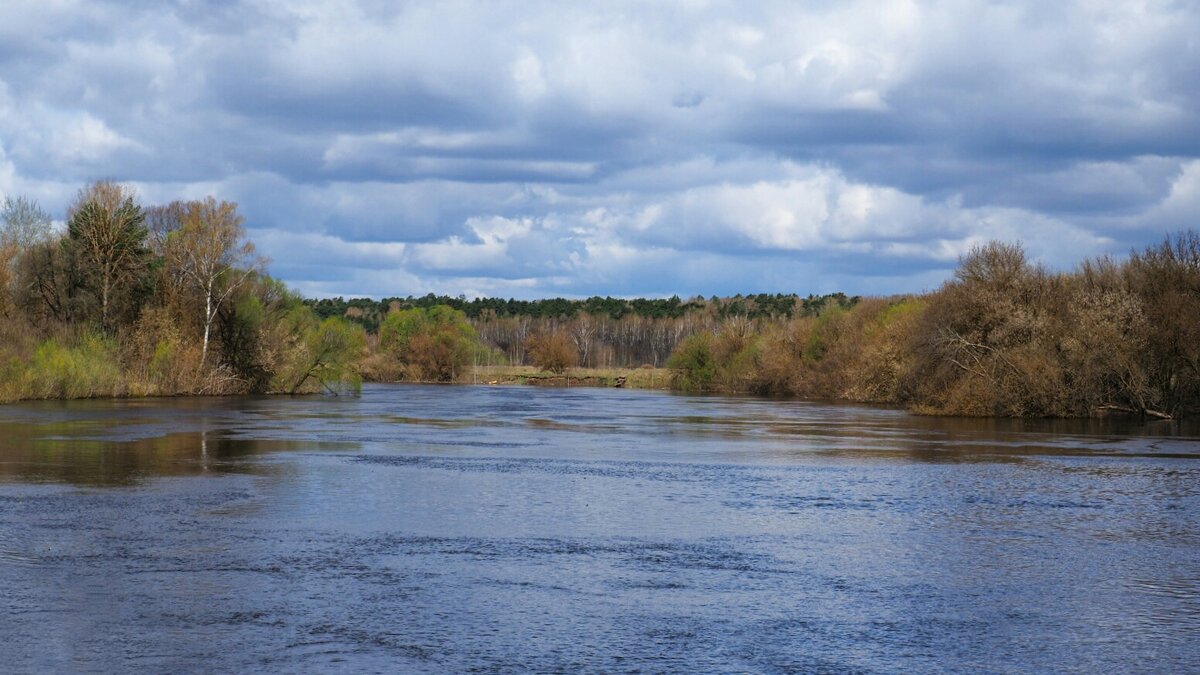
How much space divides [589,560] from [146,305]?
6033 cm

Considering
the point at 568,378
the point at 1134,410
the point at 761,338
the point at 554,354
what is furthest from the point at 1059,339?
the point at 554,354

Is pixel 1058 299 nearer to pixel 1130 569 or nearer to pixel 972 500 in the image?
pixel 972 500

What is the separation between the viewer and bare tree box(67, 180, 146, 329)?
66250mm

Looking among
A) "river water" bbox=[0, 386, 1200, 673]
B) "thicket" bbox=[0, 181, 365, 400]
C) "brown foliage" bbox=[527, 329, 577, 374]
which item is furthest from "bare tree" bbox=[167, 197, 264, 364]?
"brown foliage" bbox=[527, 329, 577, 374]

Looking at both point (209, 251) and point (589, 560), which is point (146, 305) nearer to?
point (209, 251)

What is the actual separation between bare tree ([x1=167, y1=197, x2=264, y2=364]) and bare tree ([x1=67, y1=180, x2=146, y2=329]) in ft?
11.2

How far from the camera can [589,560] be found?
1508 centimetres

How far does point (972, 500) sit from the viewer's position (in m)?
22.0

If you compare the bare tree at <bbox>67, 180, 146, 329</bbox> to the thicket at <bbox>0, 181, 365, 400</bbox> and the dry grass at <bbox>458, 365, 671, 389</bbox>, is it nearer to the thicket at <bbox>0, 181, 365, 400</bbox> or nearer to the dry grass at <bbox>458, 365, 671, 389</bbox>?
the thicket at <bbox>0, 181, 365, 400</bbox>

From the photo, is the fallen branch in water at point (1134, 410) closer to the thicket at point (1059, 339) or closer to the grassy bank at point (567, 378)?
the thicket at point (1059, 339)

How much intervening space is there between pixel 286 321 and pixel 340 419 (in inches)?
1194

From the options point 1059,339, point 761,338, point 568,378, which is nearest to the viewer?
point 1059,339

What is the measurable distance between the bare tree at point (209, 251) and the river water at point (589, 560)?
40204mm

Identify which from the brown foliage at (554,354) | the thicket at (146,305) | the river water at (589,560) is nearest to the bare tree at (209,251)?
the thicket at (146,305)
